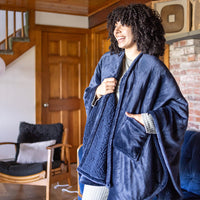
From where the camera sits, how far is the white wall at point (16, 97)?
4.27 metres

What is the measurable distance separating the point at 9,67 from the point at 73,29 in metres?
1.26

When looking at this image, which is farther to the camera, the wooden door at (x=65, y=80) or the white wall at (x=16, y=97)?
the wooden door at (x=65, y=80)

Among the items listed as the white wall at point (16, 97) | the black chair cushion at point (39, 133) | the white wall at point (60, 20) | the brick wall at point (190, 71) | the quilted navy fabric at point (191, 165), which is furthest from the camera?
the white wall at point (60, 20)

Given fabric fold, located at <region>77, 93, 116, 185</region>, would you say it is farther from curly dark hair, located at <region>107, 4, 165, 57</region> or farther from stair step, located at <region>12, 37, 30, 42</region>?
stair step, located at <region>12, 37, 30, 42</region>

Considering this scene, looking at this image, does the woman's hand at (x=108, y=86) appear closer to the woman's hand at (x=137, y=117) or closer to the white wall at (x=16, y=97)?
the woman's hand at (x=137, y=117)

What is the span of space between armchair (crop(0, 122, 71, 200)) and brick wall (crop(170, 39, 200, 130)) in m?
1.50

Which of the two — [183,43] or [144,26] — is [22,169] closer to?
[183,43]

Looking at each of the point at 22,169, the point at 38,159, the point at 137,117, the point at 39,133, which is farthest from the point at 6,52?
the point at 137,117

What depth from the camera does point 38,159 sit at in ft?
10.8

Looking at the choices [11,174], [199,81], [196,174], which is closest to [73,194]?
[11,174]

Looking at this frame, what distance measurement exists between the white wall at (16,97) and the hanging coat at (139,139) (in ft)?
10.8

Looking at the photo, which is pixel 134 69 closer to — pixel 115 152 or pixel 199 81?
pixel 115 152

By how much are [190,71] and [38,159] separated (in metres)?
2.00

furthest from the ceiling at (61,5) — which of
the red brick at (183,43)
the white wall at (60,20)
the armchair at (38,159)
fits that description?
the armchair at (38,159)
